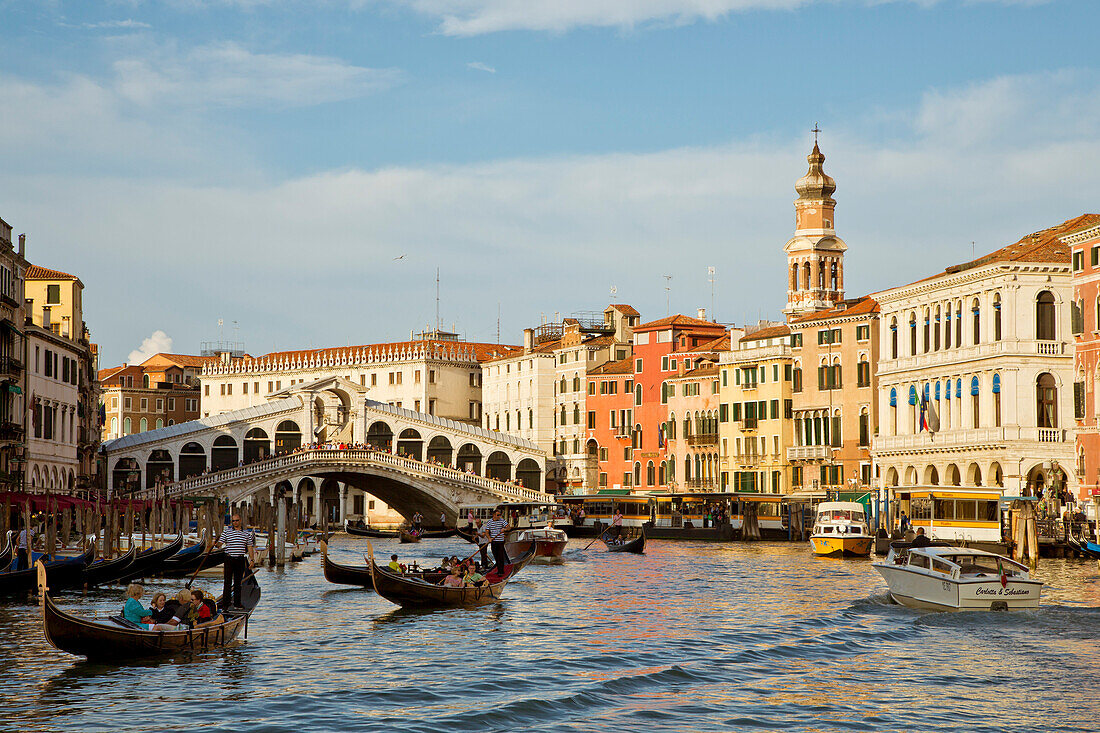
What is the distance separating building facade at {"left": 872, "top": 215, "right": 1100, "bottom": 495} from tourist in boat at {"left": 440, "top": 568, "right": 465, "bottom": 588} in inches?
910

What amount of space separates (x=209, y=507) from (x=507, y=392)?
4009 centimetres

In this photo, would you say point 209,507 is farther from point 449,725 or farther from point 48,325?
point 449,725

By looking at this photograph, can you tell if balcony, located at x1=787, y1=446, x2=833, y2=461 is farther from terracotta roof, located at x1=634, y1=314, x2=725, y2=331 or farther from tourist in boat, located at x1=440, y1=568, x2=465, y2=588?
tourist in boat, located at x1=440, y1=568, x2=465, y2=588

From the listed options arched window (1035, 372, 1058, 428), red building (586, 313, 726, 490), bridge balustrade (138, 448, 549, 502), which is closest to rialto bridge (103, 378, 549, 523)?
bridge balustrade (138, 448, 549, 502)

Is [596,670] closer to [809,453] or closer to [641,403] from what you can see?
[809,453]

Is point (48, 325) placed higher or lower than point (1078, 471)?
higher

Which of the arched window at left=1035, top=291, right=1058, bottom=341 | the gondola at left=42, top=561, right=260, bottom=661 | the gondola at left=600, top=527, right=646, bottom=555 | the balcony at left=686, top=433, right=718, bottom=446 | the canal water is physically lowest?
the canal water

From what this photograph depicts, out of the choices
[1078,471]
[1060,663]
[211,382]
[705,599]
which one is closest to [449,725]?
[1060,663]

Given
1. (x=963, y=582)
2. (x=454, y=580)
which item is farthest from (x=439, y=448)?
(x=963, y=582)

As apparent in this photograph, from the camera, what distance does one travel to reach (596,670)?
726 inches

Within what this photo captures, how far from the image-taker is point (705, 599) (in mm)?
28078

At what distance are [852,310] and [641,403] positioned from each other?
44.8ft

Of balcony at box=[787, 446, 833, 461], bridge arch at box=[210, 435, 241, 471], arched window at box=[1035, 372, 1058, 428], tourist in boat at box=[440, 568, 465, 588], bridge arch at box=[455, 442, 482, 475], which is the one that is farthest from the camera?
bridge arch at box=[455, 442, 482, 475]

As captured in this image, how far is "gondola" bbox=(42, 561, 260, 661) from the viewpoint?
1708cm
